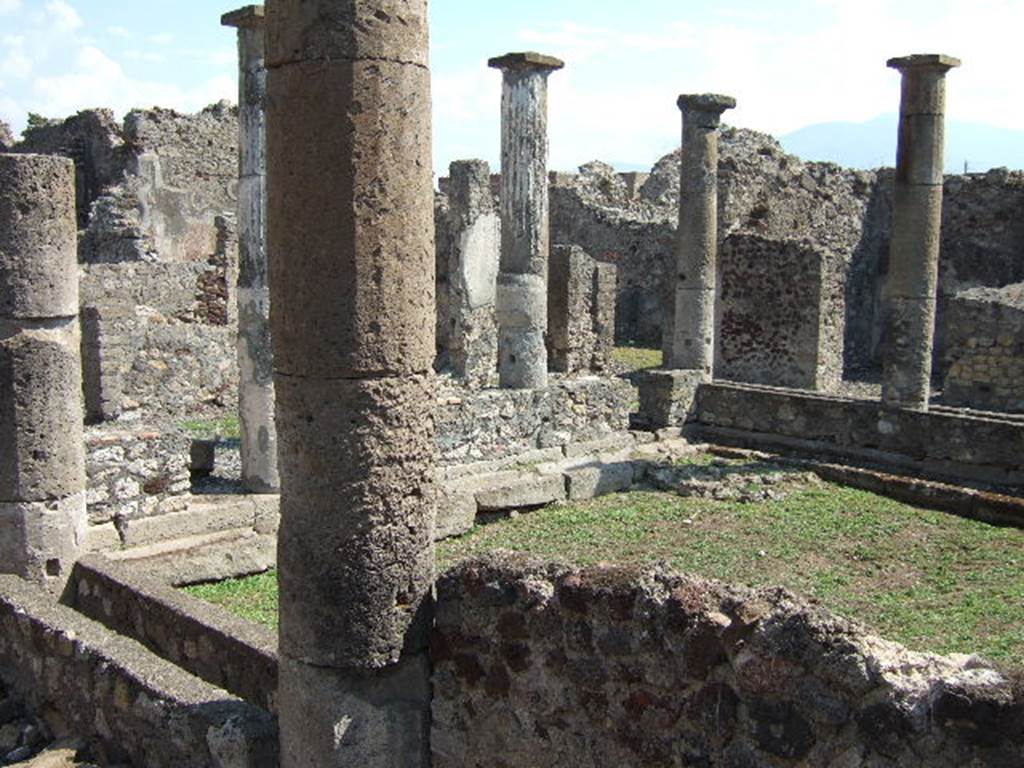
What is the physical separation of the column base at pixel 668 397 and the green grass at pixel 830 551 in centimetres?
230

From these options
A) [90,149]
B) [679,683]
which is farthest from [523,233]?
[90,149]

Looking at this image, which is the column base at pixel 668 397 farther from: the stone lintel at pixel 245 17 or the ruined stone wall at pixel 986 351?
the stone lintel at pixel 245 17

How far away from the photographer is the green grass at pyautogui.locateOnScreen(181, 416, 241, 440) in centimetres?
1423

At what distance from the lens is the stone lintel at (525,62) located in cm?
1274

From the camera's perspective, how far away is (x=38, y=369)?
24.1 feet

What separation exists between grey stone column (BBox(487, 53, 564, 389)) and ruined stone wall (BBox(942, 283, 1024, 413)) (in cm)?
810

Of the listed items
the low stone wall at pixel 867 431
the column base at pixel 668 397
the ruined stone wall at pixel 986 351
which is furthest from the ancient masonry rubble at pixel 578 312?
the ruined stone wall at pixel 986 351

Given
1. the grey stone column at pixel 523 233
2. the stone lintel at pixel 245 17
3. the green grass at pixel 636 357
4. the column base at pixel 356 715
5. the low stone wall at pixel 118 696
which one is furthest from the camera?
the green grass at pixel 636 357

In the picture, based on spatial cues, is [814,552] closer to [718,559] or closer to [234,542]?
[718,559]

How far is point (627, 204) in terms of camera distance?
3048 cm

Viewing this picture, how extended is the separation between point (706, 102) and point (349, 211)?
38.7 ft

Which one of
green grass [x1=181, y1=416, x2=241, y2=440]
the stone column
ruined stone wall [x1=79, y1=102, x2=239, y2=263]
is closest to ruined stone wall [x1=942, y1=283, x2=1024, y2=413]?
green grass [x1=181, y1=416, x2=241, y2=440]

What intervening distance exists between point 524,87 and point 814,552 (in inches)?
243

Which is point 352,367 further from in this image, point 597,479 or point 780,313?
point 780,313
